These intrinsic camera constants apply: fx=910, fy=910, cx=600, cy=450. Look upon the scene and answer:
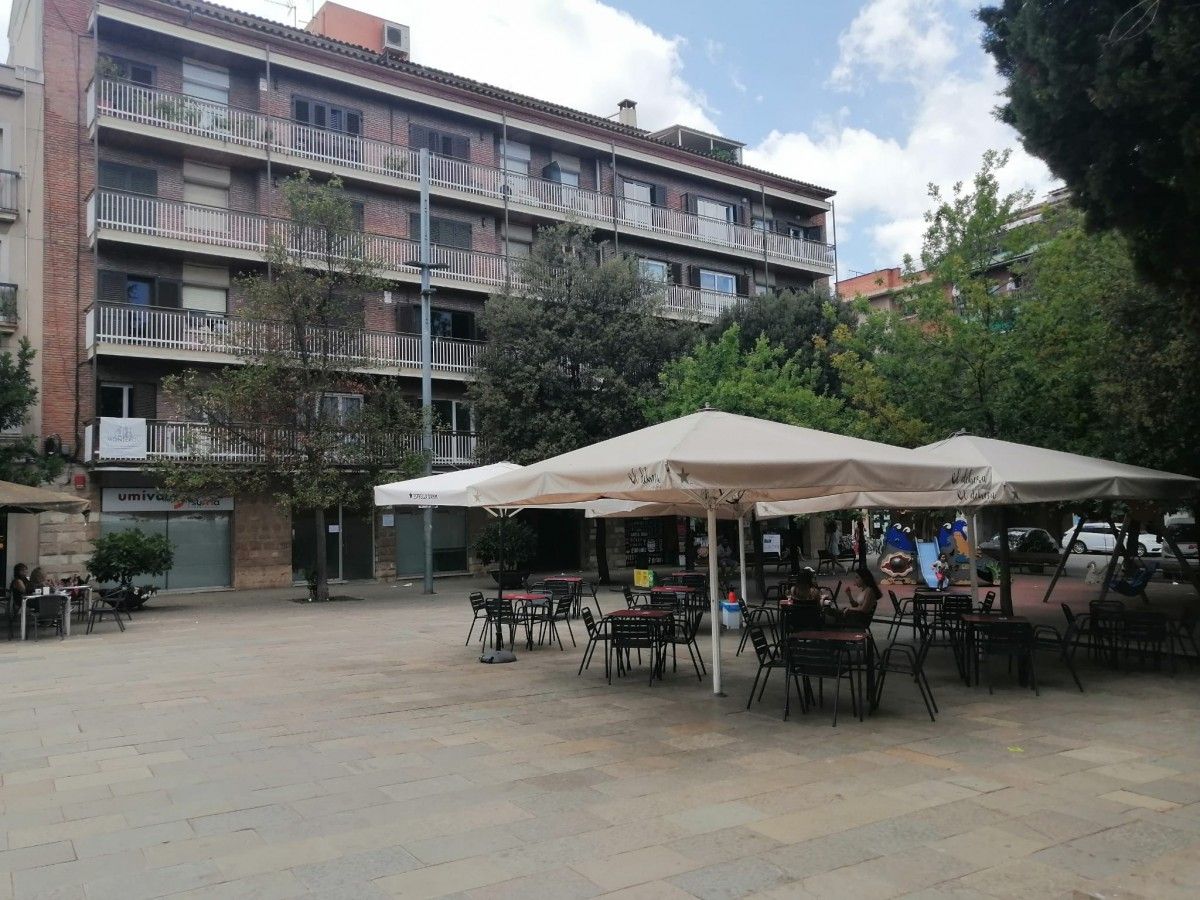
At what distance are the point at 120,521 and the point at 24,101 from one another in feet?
35.9

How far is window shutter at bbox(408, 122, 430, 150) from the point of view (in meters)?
29.8

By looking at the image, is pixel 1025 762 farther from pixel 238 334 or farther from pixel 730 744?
pixel 238 334

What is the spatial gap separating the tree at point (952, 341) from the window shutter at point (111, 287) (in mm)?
18660

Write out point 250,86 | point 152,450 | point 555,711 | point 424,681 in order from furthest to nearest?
point 250,86
point 152,450
point 424,681
point 555,711

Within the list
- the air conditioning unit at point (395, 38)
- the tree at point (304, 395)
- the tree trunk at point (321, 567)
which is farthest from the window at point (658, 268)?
the tree trunk at point (321, 567)

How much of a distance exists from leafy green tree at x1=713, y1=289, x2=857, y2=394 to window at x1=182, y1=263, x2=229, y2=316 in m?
14.6

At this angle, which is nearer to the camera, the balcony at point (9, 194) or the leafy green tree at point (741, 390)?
the leafy green tree at point (741, 390)

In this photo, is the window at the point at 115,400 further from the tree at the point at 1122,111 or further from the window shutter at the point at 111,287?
the tree at the point at 1122,111

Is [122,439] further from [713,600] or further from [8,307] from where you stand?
[713,600]

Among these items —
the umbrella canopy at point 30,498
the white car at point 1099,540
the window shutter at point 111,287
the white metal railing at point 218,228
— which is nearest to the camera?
the umbrella canopy at point 30,498

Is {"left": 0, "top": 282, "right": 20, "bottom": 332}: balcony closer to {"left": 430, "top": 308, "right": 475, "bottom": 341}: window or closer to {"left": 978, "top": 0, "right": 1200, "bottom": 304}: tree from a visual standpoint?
{"left": 430, "top": 308, "right": 475, "bottom": 341}: window

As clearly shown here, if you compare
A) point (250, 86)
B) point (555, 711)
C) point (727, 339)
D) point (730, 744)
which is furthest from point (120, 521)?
point (730, 744)

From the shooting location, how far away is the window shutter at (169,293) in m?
24.5

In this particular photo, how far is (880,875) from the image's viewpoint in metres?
4.35
